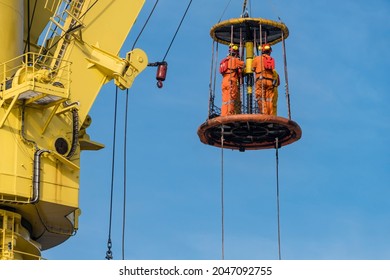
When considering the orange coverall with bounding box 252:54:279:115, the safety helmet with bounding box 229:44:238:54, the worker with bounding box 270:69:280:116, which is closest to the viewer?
the orange coverall with bounding box 252:54:279:115

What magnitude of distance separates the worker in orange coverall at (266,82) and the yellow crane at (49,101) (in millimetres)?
4395

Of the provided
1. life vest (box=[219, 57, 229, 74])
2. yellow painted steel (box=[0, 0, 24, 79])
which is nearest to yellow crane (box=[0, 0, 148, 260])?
yellow painted steel (box=[0, 0, 24, 79])

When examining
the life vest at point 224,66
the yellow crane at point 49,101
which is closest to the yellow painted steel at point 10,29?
the yellow crane at point 49,101

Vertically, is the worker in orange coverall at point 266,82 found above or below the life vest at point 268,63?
below

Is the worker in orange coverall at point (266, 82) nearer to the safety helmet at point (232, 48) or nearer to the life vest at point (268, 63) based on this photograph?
the life vest at point (268, 63)

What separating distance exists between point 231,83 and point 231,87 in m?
0.13

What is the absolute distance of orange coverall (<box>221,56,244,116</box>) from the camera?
44.6m

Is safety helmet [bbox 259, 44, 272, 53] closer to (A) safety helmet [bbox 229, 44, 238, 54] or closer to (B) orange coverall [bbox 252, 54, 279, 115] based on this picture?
(B) orange coverall [bbox 252, 54, 279, 115]

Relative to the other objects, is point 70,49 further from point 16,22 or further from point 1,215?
point 1,215

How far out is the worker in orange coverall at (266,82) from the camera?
4456 cm

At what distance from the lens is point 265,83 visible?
44844 millimetres

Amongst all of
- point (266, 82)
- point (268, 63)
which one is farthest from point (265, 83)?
point (268, 63)

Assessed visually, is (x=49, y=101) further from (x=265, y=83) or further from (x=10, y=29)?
(x=265, y=83)

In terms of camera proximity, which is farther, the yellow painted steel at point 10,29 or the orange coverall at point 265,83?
the yellow painted steel at point 10,29
